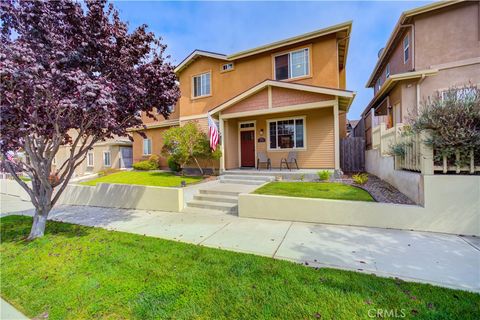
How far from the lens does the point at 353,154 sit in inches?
476

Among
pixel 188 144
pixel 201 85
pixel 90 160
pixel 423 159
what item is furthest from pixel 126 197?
pixel 90 160

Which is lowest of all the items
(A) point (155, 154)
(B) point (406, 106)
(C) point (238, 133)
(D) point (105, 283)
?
(D) point (105, 283)

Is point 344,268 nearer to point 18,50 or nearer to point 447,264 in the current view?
point 447,264

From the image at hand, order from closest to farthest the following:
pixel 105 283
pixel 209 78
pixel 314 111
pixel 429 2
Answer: pixel 105 283 < pixel 429 2 < pixel 314 111 < pixel 209 78

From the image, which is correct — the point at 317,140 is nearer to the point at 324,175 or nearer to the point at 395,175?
the point at 324,175

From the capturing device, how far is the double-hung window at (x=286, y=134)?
11.0 metres

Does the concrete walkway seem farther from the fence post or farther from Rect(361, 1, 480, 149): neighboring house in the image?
Rect(361, 1, 480, 149): neighboring house

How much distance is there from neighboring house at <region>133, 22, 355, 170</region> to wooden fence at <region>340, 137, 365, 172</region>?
34.6 inches

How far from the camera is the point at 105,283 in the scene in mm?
3184

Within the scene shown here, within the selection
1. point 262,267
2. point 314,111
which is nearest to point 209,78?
point 314,111

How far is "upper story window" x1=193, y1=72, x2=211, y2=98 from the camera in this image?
45.4 feet

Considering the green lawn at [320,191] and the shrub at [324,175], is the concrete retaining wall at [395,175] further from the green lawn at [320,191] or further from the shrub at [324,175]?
the shrub at [324,175]

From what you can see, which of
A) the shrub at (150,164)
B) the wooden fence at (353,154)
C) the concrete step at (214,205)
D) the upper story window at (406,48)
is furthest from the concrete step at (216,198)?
the upper story window at (406,48)

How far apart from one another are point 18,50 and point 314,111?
10288 mm
